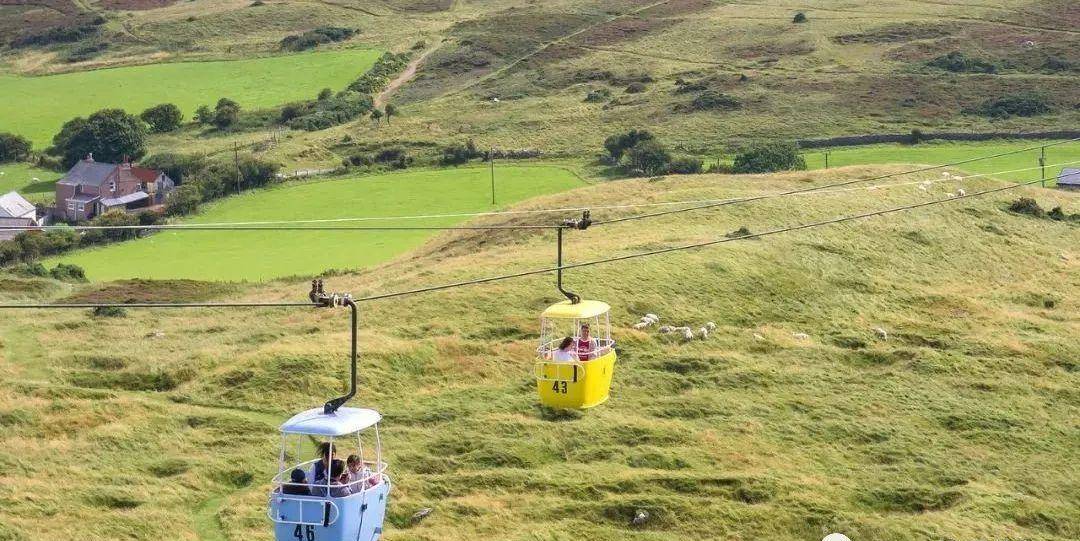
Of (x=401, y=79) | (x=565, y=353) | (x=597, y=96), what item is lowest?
(x=597, y=96)

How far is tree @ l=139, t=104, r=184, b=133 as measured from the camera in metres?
148

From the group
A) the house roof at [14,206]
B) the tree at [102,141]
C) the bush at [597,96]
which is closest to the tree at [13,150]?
the tree at [102,141]

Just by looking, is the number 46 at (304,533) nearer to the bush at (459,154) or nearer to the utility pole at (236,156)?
the utility pole at (236,156)

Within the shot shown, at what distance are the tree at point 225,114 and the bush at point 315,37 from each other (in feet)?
116

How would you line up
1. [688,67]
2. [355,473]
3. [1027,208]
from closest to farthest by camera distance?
[355,473] < [1027,208] < [688,67]

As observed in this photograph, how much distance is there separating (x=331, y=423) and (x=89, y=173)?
4009 inches

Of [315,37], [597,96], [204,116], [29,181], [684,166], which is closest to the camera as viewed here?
[684,166]

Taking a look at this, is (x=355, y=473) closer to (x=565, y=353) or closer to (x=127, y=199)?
(x=565, y=353)

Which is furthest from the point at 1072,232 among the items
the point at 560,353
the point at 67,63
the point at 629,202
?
the point at 67,63

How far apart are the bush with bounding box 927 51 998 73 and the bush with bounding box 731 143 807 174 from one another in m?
50.5

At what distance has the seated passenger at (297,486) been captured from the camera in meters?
27.4

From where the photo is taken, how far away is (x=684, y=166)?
113m

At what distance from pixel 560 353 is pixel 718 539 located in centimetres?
886

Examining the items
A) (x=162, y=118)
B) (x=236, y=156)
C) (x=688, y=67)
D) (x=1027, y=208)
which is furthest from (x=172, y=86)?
(x=1027, y=208)
